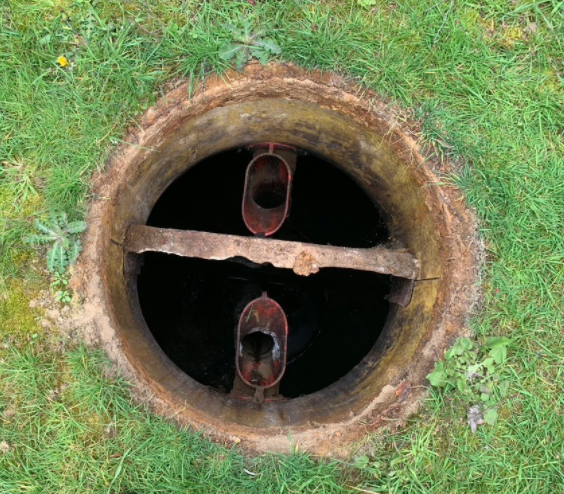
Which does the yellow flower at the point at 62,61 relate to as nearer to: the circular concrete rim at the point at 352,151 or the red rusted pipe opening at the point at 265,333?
the circular concrete rim at the point at 352,151

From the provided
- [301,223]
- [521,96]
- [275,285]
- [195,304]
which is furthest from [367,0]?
[195,304]

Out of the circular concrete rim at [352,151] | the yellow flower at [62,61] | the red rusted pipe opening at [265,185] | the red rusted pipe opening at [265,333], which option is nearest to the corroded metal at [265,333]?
the red rusted pipe opening at [265,333]

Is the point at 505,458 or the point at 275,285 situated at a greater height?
the point at 275,285

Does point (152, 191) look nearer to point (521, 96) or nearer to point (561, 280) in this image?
point (521, 96)

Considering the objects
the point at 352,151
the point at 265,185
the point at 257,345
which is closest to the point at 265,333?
the point at 257,345

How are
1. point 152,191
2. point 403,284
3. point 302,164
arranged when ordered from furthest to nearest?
point 302,164 → point 403,284 → point 152,191

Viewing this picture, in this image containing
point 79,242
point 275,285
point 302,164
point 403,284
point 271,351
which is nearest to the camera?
point 79,242
